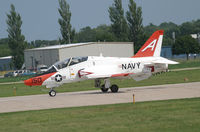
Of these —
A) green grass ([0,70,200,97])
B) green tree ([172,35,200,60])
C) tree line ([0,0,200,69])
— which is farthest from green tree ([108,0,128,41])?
green grass ([0,70,200,97])

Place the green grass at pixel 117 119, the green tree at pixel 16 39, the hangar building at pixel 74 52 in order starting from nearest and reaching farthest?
1. the green grass at pixel 117 119
2. the hangar building at pixel 74 52
3. the green tree at pixel 16 39

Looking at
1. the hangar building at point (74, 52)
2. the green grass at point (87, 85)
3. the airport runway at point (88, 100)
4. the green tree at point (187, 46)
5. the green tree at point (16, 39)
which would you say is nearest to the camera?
the airport runway at point (88, 100)

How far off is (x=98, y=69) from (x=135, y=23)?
Answer: 227 ft

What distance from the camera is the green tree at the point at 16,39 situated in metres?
82.6

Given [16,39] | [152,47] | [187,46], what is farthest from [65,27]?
[152,47]

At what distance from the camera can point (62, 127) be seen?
457 inches

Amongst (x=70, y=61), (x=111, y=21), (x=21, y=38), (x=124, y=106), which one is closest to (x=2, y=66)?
(x=21, y=38)

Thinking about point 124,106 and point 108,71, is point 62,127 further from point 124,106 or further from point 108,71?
point 108,71

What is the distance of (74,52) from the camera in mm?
66188

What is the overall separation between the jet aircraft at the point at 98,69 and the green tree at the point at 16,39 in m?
61.7

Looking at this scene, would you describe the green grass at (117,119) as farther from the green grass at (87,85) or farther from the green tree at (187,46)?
the green tree at (187,46)

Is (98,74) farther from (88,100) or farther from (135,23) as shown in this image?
(135,23)

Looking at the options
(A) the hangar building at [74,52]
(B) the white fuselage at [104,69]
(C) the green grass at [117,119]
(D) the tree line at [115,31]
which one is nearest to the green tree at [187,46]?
(D) the tree line at [115,31]

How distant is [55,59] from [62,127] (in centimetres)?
5510
